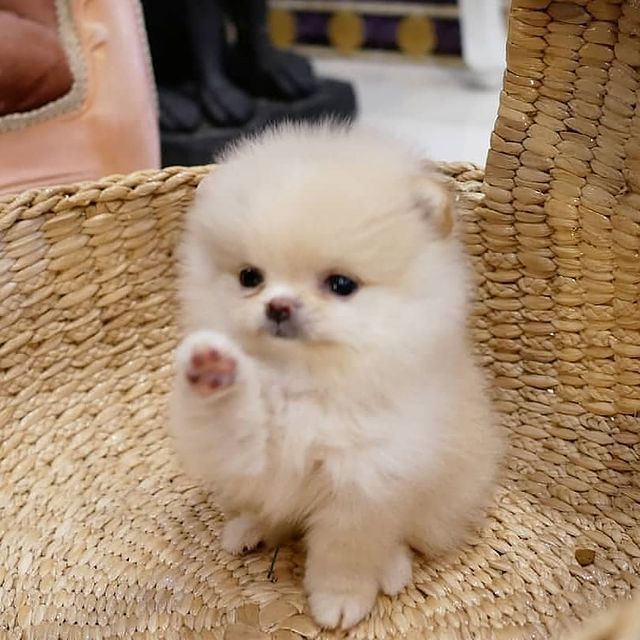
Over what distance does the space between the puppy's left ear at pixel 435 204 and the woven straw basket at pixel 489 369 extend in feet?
1.12

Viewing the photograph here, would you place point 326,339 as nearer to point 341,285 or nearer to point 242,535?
point 341,285

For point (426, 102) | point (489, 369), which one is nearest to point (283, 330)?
point (489, 369)

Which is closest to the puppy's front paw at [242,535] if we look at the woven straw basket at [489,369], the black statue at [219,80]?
the woven straw basket at [489,369]

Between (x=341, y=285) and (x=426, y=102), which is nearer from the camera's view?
(x=341, y=285)

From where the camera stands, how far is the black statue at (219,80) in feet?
8.49

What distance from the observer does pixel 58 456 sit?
1413mm

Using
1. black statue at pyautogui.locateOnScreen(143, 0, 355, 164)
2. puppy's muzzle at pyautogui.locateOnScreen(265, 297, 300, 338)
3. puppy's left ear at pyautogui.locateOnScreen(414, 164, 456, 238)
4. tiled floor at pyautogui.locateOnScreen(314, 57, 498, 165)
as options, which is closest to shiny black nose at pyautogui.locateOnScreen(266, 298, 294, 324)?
puppy's muzzle at pyautogui.locateOnScreen(265, 297, 300, 338)

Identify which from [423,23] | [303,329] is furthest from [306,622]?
[423,23]

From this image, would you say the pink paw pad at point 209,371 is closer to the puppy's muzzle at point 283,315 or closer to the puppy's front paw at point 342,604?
the puppy's muzzle at point 283,315

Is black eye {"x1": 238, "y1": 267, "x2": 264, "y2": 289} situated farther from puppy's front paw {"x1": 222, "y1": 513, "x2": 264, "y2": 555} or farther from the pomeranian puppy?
puppy's front paw {"x1": 222, "y1": 513, "x2": 264, "y2": 555}

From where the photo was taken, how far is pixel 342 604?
1.15 meters

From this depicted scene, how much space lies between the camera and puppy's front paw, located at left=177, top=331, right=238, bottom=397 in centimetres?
87

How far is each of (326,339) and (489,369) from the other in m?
0.61

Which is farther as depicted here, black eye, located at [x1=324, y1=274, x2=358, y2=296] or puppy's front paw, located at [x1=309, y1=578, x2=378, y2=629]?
puppy's front paw, located at [x1=309, y1=578, x2=378, y2=629]
